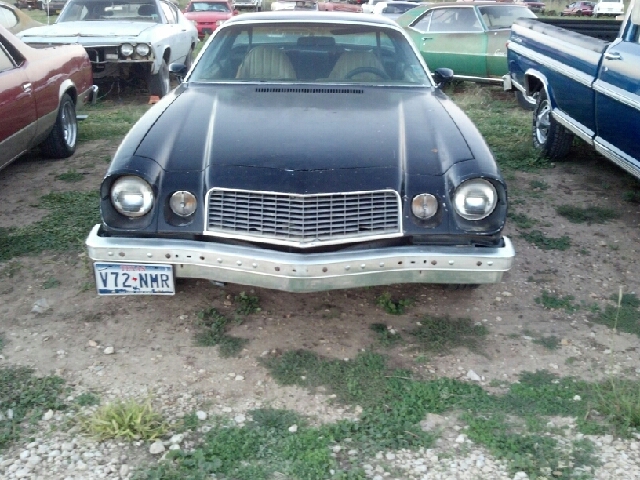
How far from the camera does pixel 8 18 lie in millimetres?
8469

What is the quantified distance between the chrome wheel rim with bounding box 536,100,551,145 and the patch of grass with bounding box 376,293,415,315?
3511 mm

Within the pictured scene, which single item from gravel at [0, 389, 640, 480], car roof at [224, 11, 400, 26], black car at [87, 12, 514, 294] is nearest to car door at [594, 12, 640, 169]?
car roof at [224, 11, 400, 26]

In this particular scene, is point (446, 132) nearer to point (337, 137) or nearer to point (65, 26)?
point (337, 137)

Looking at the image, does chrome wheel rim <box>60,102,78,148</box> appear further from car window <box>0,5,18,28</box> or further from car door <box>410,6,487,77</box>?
car door <box>410,6,487,77</box>

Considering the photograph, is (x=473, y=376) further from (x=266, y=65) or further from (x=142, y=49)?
(x=142, y=49)

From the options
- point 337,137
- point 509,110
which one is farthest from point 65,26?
point 337,137

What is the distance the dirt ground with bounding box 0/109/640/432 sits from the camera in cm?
329

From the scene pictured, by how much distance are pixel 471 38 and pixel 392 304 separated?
7318mm

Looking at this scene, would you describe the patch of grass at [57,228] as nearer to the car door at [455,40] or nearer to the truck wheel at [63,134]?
the truck wheel at [63,134]

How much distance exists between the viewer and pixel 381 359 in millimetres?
3396

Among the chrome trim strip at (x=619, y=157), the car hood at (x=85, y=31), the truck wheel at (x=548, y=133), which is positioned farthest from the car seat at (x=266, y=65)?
the car hood at (x=85, y=31)

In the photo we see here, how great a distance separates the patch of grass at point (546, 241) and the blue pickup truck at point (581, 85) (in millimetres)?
654

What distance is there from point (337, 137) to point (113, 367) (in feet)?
5.25

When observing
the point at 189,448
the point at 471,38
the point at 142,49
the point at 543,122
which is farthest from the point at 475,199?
the point at 471,38
